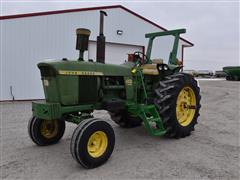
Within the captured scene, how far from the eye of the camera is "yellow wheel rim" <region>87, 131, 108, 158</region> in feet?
12.0

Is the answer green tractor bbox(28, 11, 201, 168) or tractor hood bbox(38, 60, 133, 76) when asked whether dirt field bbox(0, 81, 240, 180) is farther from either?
tractor hood bbox(38, 60, 133, 76)

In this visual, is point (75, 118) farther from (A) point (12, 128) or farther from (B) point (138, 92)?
(A) point (12, 128)

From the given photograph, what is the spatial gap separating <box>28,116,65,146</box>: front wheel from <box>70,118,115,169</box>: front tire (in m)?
1.24

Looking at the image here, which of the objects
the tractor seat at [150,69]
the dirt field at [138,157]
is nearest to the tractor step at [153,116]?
the dirt field at [138,157]

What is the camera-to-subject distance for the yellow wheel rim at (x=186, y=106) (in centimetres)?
524

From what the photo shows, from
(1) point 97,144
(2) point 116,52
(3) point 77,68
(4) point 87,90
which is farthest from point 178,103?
(2) point 116,52

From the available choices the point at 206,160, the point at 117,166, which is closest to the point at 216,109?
the point at 206,160

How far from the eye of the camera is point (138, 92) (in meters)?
5.14

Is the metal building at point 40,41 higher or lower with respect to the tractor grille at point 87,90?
higher

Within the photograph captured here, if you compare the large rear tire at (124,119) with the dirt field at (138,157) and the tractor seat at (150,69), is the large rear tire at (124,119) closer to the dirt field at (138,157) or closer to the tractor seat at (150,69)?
the dirt field at (138,157)

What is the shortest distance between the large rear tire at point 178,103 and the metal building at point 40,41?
688 centimetres

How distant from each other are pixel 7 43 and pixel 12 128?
5292mm

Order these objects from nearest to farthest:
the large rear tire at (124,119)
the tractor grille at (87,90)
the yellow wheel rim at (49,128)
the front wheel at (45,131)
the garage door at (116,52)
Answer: the tractor grille at (87,90), the front wheel at (45,131), the yellow wheel rim at (49,128), the large rear tire at (124,119), the garage door at (116,52)

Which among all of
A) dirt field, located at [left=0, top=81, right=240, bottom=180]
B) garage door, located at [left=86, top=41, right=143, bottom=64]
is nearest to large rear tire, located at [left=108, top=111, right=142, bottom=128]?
dirt field, located at [left=0, top=81, right=240, bottom=180]
